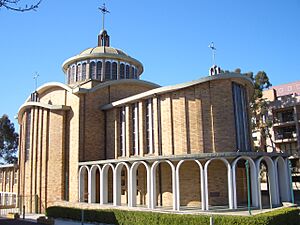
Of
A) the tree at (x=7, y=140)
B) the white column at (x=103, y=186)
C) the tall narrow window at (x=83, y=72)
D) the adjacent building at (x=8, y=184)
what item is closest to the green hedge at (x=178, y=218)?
the white column at (x=103, y=186)

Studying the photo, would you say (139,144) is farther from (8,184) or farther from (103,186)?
(8,184)

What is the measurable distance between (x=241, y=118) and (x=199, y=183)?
556 cm

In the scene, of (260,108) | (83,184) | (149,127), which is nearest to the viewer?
(149,127)

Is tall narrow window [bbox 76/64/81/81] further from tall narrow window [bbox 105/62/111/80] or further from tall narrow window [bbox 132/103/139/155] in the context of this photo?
tall narrow window [bbox 132/103/139/155]

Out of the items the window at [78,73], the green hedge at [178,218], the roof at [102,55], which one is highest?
the roof at [102,55]

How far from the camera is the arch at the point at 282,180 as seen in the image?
21.1 meters

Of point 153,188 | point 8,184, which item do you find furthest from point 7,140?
point 153,188

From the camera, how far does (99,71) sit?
31.3 m

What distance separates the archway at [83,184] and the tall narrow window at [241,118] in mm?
10904

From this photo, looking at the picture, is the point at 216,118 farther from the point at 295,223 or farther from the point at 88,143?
the point at 88,143

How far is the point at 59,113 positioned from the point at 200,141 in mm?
12322

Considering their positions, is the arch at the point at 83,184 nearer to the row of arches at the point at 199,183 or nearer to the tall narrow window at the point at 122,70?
the row of arches at the point at 199,183

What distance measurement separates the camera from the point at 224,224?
14258 mm

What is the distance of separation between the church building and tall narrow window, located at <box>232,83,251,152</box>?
70 millimetres
